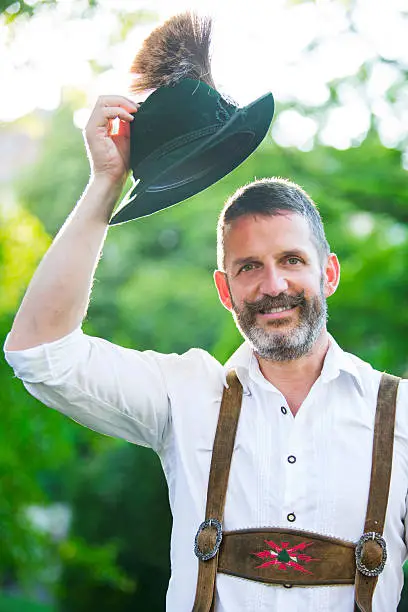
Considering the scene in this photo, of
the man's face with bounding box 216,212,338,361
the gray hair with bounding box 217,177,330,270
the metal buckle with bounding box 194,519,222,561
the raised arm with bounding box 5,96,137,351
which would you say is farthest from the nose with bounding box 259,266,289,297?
the metal buckle with bounding box 194,519,222,561

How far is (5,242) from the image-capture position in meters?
5.61

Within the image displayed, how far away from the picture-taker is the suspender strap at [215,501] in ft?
5.74

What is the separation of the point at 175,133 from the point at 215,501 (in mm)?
787

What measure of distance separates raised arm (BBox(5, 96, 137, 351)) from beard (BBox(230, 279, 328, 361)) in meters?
0.38

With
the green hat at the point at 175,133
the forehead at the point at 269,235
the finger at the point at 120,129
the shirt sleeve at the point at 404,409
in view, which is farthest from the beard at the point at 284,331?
the finger at the point at 120,129

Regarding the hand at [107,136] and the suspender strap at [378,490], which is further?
the hand at [107,136]

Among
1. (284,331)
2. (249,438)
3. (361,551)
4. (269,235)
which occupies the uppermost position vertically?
(269,235)

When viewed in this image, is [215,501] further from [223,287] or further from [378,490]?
[223,287]

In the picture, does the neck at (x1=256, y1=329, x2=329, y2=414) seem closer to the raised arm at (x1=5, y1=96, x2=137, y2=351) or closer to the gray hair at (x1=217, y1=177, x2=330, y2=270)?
the gray hair at (x1=217, y1=177, x2=330, y2=270)

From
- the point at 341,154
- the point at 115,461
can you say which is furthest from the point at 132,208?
the point at 115,461

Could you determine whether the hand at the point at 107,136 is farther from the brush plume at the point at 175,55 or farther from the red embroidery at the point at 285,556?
the red embroidery at the point at 285,556

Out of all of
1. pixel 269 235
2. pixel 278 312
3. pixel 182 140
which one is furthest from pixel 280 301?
pixel 182 140

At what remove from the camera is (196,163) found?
6.14 feet

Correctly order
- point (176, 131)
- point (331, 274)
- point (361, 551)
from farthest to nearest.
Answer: point (331, 274) < point (176, 131) < point (361, 551)
